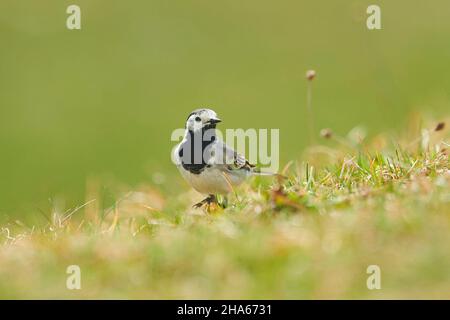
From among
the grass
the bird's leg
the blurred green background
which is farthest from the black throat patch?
the blurred green background

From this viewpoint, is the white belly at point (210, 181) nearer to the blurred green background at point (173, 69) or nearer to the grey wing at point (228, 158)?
the grey wing at point (228, 158)

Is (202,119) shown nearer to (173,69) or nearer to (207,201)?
(207,201)

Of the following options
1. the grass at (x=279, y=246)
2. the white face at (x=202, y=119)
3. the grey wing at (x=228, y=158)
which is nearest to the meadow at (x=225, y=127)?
the grass at (x=279, y=246)

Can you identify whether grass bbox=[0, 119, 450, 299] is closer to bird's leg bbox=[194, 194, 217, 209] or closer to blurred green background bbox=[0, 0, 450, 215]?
bird's leg bbox=[194, 194, 217, 209]

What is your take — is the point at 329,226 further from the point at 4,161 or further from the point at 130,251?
the point at 4,161

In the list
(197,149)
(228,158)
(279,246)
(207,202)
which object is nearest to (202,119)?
(197,149)

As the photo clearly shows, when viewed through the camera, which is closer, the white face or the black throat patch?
the black throat patch
